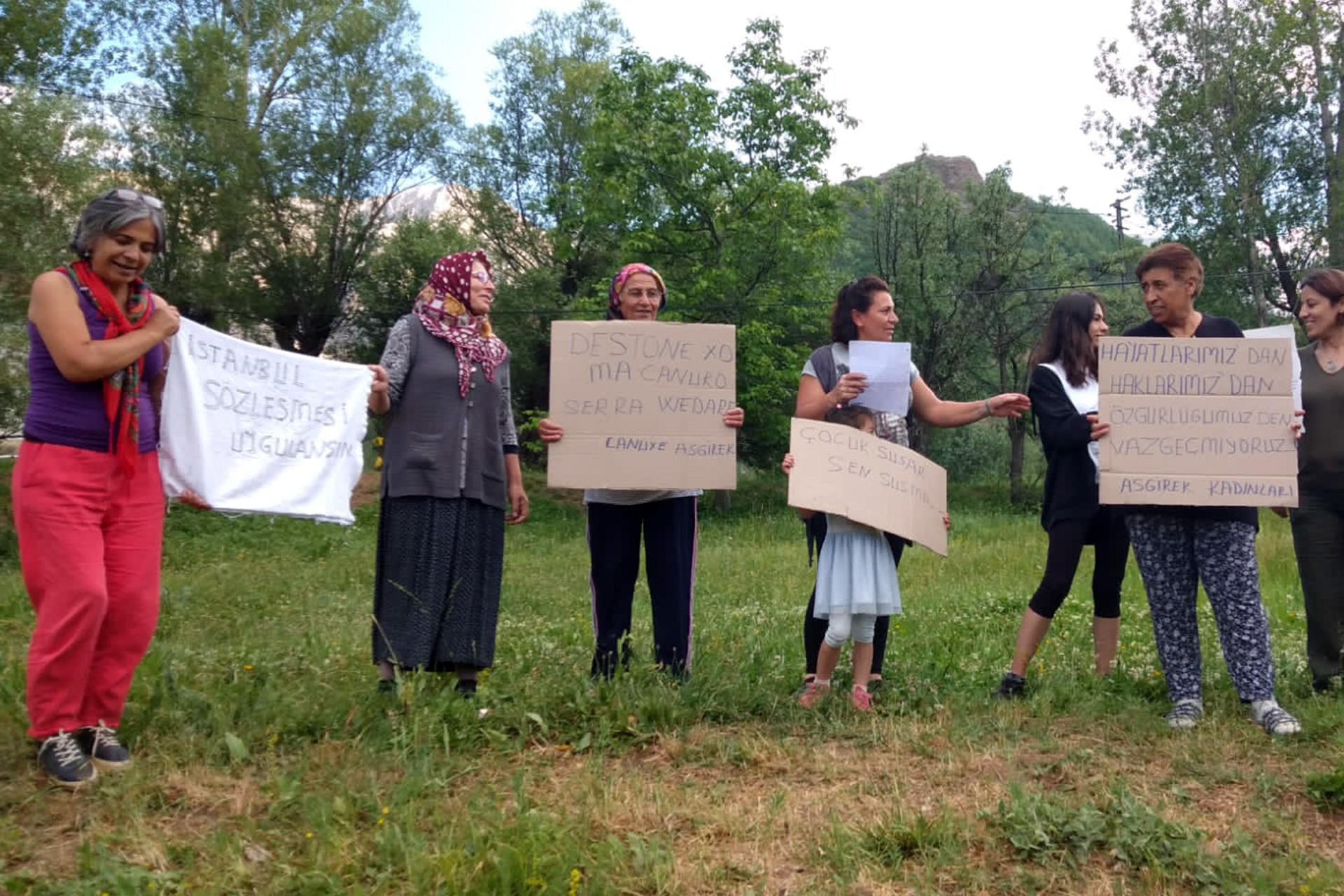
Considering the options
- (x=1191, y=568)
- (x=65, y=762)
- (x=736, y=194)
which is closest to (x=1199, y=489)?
(x=1191, y=568)

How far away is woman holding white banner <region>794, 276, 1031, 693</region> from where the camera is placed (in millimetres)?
4941

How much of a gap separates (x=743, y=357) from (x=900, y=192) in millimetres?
9602

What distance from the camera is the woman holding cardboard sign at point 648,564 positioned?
Answer: 4.90 metres

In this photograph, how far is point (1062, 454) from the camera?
16.5 ft

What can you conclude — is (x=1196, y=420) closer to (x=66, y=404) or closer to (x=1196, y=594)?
(x=1196, y=594)

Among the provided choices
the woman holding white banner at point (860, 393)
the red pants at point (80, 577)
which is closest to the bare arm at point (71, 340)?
the red pants at point (80, 577)

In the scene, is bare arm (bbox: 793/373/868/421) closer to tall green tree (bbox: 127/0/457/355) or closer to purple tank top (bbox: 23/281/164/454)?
purple tank top (bbox: 23/281/164/454)

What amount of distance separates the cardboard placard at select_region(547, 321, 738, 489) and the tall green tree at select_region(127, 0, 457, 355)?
966 inches

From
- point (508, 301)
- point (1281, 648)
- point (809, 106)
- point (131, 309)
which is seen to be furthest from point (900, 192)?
point (131, 309)

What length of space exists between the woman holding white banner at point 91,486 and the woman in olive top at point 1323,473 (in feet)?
15.8

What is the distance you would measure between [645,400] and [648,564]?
76 centimetres

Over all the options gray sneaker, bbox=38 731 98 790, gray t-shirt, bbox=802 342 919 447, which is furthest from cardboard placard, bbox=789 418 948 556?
gray sneaker, bbox=38 731 98 790

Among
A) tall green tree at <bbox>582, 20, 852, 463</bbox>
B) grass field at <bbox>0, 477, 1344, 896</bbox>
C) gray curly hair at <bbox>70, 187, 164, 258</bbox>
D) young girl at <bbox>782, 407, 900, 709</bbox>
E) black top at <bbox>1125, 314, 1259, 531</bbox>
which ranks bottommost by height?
grass field at <bbox>0, 477, 1344, 896</bbox>

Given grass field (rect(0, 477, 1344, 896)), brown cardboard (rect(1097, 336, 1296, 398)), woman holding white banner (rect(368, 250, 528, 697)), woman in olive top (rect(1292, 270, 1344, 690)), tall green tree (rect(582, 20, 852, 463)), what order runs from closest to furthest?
grass field (rect(0, 477, 1344, 896))
woman holding white banner (rect(368, 250, 528, 697))
brown cardboard (rect(1097, 336, 1296, 398))
woman in olive top (rect(1292, 270, 1344, 690))
tall green tree (rect(582, 20, 852, 463))
